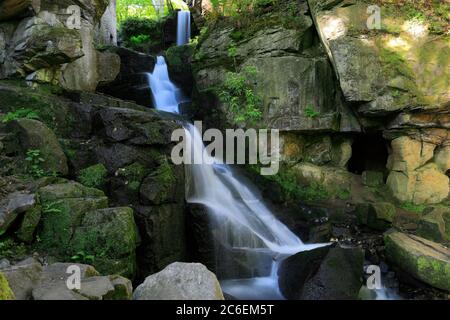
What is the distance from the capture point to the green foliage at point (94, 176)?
7.19m

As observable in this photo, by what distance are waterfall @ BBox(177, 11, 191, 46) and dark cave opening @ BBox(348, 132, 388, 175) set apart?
9.72m

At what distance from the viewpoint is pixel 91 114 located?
866 centimetres

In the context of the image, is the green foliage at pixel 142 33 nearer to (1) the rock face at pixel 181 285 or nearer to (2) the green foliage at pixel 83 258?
(2) the green foliage at pixel 83 258

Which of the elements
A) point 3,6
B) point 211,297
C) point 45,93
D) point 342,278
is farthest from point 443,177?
point 3,6

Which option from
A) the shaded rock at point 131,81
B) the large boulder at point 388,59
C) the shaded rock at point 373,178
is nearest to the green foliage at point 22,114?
the shaded rock at point 131,81

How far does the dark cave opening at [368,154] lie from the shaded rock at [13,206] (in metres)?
11.0

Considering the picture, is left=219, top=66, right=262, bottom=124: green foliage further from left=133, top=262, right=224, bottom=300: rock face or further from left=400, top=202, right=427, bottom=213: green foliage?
left=133, top=262, right=224, bottom=300: rock face

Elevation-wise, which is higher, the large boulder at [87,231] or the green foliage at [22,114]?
the green foliage at [22,114]

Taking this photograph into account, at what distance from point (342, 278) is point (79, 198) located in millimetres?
4748

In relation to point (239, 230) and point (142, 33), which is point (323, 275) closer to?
point (239, 230)

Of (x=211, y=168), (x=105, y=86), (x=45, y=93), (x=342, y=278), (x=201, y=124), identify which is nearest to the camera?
(x=342, y=278)

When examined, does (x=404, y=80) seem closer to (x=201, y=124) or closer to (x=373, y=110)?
(x=373, y=110)

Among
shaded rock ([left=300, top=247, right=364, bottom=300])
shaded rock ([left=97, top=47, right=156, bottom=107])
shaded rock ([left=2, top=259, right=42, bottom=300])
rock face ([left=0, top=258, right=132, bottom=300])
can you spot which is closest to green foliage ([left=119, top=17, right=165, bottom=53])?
shaded rock ([left=97, top=47, right=156, bottom=107])
